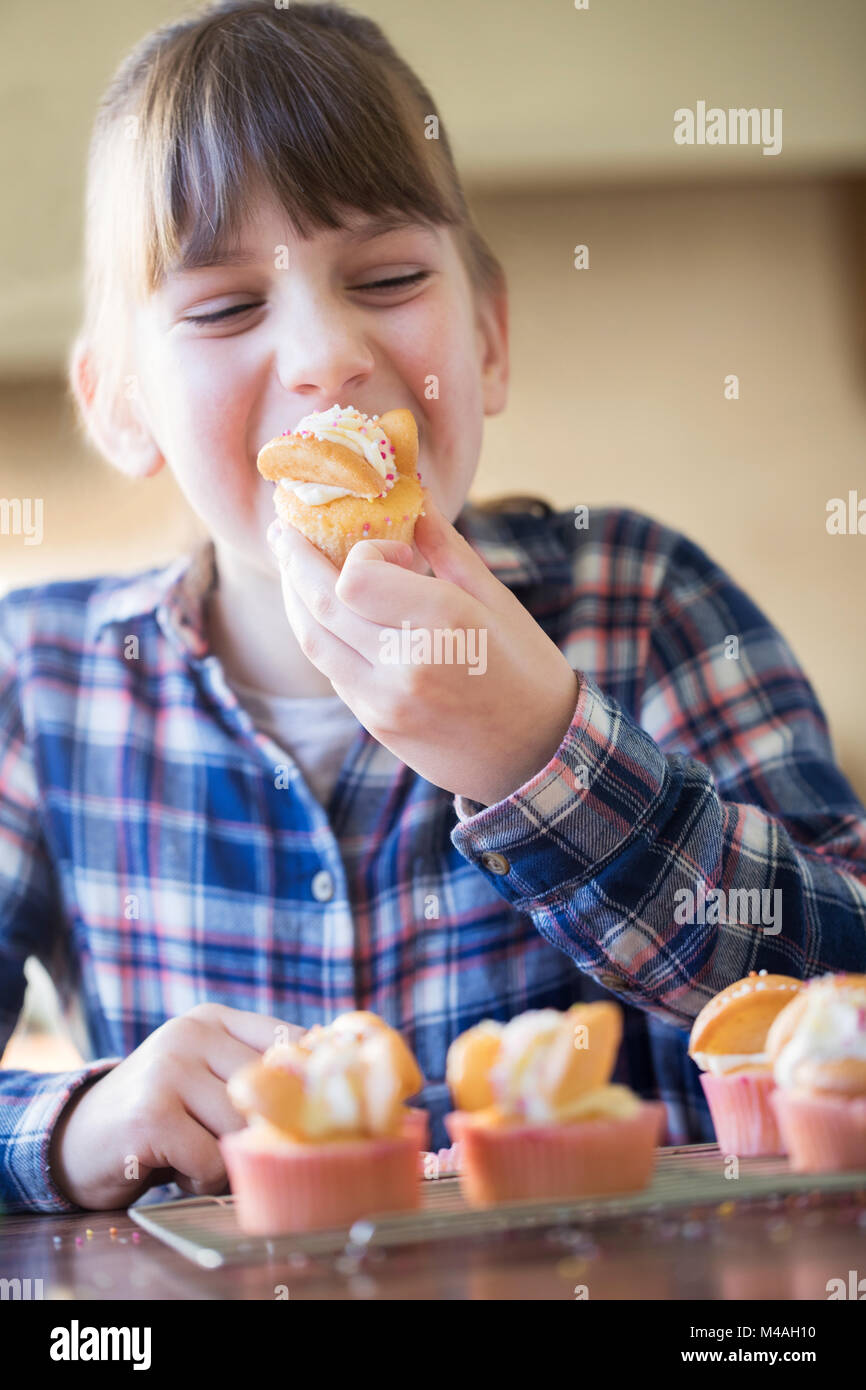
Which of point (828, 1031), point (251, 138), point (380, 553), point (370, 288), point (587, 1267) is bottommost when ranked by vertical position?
point (587, 1267)

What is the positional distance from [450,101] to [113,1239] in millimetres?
2828

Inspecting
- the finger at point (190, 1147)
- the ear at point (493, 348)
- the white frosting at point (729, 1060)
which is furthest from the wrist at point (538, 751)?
the ear at point (493, 348)

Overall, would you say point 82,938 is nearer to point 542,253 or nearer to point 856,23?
point 856,23

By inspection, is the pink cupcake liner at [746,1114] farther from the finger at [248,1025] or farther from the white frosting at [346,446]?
the white frosting at [346,446]

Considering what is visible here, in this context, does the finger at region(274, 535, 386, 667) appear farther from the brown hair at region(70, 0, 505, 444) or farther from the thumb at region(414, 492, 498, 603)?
the brown hair at region(70, 0, 505, 444)

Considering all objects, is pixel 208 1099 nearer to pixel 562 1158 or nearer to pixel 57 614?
pixel 562 1158

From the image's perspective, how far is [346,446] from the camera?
0.98 metres

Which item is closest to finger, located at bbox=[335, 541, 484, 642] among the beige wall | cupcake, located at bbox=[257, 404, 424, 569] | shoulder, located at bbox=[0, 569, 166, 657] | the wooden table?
cupcake, located at bbox=[257, 404, 424, 569]

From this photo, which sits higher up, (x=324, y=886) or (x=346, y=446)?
(x=346, y=446)

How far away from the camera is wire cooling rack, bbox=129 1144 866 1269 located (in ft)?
1.97

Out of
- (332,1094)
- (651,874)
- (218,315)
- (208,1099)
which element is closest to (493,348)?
(218,315)

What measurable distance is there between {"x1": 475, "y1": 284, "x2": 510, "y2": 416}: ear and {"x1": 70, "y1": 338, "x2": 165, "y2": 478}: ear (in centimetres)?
39

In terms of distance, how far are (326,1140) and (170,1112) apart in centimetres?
33
